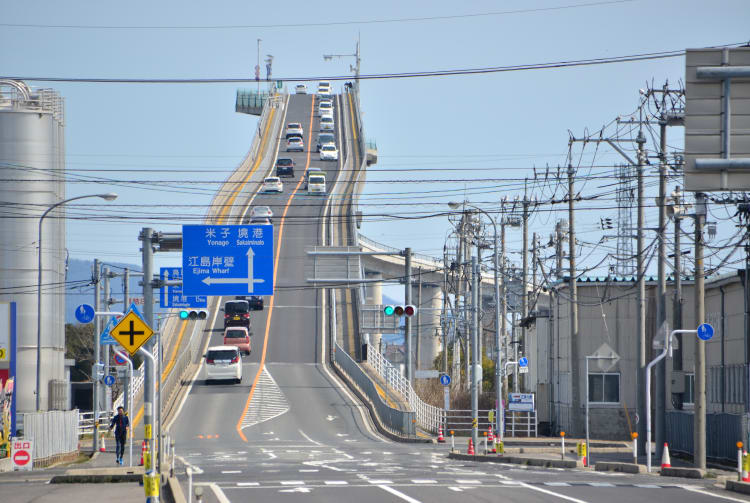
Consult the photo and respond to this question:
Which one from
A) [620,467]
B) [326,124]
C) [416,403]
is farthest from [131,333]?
[326,124]

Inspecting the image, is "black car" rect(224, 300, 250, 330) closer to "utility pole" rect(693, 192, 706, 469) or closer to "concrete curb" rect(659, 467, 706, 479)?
"utility pole" rect(693, 192, 706, 469)

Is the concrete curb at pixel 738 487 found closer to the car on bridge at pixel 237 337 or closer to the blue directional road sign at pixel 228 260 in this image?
the blue directional road sign at pixel 228 260

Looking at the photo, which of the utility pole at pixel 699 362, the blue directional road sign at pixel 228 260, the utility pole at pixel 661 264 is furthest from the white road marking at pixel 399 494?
the utility pole at pixel 661 264

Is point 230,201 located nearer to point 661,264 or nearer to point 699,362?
point 661,264

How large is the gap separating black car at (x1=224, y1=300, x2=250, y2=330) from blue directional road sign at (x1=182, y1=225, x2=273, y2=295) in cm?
3826

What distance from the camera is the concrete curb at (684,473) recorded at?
25.5 meters

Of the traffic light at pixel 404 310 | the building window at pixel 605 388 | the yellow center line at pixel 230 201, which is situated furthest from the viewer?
the yellow center line at pixel 230 201

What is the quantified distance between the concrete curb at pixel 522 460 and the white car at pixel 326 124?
96661mm

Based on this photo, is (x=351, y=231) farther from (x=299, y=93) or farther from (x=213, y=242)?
(x=299, y=93)

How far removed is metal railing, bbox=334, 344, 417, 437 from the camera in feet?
143

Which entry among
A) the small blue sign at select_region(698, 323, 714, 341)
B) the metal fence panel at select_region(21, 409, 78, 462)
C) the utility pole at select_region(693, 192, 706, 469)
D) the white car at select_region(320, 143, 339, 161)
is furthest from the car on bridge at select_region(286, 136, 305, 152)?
the small blue sign at select_region(698, 323, 714, 341)

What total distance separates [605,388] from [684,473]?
18450 millimetres

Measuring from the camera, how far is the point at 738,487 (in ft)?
71.4

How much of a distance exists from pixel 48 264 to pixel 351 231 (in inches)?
1283
